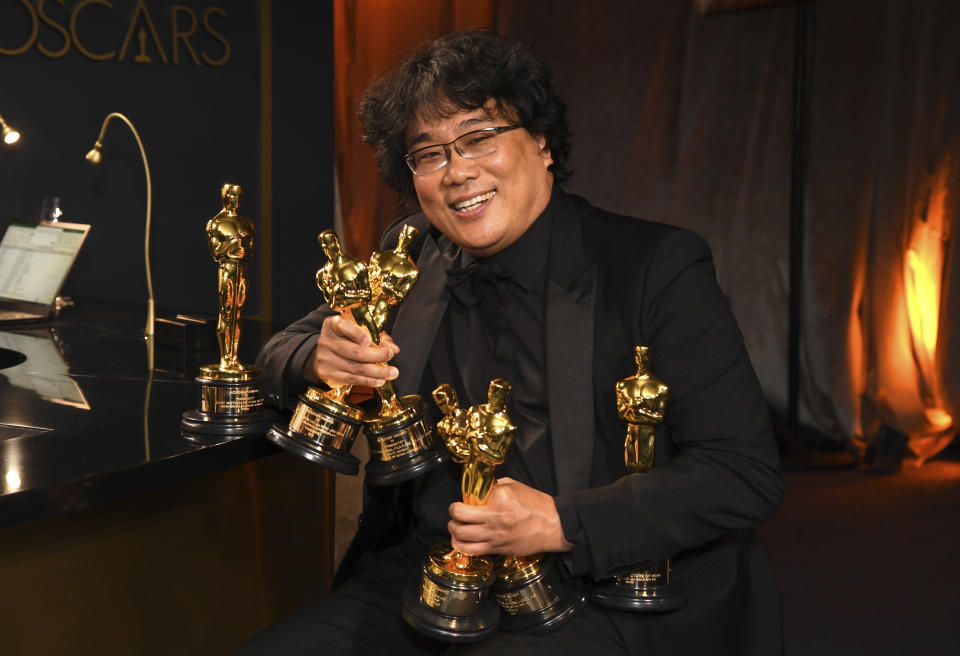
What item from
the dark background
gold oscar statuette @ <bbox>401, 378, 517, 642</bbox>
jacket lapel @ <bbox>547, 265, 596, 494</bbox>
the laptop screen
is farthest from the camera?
the dark background

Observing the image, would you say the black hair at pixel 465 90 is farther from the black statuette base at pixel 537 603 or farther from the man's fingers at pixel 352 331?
the black statuette base at pixel 537 603

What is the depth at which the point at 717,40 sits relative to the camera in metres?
4.38

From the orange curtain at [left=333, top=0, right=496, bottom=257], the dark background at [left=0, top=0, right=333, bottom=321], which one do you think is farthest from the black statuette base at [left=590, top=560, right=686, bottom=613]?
the orange curtain at [left=333, top=0, right=496, bottom=257]

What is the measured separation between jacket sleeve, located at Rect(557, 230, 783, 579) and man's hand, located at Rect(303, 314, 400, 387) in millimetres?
310

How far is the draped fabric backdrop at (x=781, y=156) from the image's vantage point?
408 centimetres

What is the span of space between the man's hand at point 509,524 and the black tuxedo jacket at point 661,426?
31 mm

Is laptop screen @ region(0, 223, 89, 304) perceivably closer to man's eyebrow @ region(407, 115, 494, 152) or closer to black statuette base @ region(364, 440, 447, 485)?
man's eyebrow @ region(407, 115, 494, 152)

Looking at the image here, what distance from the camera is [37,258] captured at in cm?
275

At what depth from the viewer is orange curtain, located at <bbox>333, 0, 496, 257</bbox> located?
14.0 ft

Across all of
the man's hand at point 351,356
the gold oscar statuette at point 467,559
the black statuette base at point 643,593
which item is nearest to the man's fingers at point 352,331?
the man's hand at point 351,356

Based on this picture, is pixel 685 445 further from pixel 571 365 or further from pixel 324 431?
pixel 324 431

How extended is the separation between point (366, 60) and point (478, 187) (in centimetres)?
302

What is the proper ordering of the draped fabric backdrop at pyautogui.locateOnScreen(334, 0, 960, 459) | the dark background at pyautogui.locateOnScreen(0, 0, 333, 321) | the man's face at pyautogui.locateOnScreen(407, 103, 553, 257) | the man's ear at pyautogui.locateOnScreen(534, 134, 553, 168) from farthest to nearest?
1. the draped fabric backdrop at pyautogui.locateOnScreen(334, 0, 960, 459)
2. the dark background at pyautogui.locateOnScreen(0, 0, 333, 321)
3. the man's ear at pyautogui.locateOnScreen(534, 134, 553, 168)
4. the man's face at pyautogui.locateOnScreen(407, 103, 553, 257)

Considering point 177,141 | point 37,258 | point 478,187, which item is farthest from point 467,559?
point 177,141
